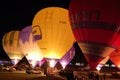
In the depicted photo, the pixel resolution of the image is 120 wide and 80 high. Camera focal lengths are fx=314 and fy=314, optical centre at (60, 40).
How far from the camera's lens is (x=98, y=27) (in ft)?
68.9

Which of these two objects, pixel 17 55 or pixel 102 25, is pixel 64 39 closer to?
pixel 102 25

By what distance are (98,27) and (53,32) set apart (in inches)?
319

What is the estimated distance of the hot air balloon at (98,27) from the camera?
20.8 meters

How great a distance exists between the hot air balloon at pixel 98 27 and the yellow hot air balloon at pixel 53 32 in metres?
6.78

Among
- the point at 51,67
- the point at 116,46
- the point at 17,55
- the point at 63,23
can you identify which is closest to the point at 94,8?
the point at 116,46

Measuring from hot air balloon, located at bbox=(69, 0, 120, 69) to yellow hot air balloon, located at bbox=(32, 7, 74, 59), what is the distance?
6.78 m

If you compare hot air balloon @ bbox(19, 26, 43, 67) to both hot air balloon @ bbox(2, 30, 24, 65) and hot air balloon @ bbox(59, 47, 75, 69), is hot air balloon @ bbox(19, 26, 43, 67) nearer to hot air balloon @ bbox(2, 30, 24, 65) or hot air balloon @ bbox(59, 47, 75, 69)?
hot air balloon @ bbox(59, 47, 75, 69)

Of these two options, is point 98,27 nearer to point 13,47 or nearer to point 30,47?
point 30,47

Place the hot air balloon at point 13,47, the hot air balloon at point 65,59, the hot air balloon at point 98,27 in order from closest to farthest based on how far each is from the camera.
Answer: the hot air balloon at point 98,27, the hot air balloon at point 65,59, the hot air balloon at point 13,47

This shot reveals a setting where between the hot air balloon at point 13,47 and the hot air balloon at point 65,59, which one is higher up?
the hot air balloon at point 13,47

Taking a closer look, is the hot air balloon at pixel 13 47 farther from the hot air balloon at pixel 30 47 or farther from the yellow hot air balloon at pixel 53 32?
the yellow hot air balloon at pixel 53 32

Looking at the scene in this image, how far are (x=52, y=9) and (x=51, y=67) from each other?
213 inches

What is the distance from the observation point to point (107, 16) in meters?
20.8

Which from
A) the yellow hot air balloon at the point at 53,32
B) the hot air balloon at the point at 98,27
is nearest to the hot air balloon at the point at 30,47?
the yellow hot air balloon at the point at 53,32
